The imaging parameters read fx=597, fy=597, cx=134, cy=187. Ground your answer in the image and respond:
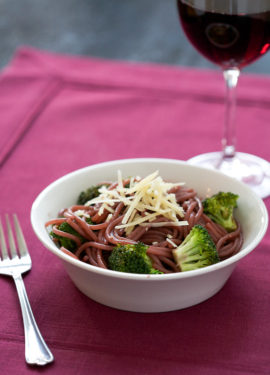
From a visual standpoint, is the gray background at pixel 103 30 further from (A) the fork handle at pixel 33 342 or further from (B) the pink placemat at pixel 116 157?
(A) the fork handle at pixel 33 342

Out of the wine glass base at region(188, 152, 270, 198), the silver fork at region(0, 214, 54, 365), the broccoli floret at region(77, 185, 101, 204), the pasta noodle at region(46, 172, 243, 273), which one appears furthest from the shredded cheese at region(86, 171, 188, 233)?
the wine glass base at region(188, 152, 270, 198)

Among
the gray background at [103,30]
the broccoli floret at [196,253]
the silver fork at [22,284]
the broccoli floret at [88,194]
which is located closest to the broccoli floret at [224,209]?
the broccoli floret at [196,253]

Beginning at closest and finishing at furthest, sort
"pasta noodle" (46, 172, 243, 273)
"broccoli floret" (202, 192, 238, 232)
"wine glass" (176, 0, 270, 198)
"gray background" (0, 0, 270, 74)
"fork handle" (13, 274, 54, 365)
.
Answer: "fork handle" (13, 274, 54, 365)
"pasta noodle" (46, 172, 243, 273)
"broccoli floret" (202, 192, 238, 232)
"wine glass" (176, 0, 270, 198)
"gray background" (0, 0, 270, 74)

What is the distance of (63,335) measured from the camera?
3.93 feet

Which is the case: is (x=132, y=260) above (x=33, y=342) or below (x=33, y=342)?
above

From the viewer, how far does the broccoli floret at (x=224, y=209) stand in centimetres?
139

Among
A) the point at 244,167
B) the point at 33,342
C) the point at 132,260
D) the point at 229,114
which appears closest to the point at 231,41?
the point at 229,114

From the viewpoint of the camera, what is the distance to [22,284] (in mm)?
1335

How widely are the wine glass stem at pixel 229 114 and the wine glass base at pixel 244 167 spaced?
0.09 ft

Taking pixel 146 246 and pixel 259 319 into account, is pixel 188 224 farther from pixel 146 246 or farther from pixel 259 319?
pixel 259 319

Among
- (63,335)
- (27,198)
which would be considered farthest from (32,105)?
(63,335)

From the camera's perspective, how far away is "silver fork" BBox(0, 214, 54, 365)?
114 cm

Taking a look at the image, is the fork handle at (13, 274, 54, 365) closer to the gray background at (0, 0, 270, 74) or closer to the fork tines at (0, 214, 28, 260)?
the fork tines at (0, 214, 28, 260)

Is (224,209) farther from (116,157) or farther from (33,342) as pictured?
(116,157)
